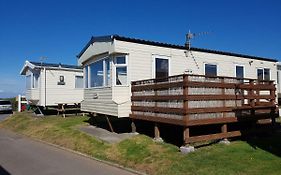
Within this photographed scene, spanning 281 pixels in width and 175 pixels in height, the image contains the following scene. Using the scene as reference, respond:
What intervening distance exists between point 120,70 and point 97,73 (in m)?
2.50

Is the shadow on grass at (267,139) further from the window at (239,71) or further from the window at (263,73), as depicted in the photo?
the window at (263,73)

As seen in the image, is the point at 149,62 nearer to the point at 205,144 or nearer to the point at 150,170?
the point at 205,144

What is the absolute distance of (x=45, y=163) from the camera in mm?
9609

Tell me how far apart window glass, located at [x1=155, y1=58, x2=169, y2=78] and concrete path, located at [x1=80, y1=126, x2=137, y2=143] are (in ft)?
10.9

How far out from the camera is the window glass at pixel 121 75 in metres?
13.5

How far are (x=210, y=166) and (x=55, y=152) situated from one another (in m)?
6.30

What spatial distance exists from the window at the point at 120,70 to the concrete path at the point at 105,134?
231 cm

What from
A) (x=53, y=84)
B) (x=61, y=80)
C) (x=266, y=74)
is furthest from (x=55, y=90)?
(x=266, y=74)

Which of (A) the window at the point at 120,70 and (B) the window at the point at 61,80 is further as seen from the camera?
(B) the window at the point at 61,80

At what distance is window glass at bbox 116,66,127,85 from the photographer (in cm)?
1346

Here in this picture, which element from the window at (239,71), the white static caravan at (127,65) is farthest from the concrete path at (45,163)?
the window at (239,71)

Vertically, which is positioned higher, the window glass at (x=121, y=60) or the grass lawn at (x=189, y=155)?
the window glass at (x=121, y=60)

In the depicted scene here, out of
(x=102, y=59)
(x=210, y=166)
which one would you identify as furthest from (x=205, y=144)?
(x=102, y=59)

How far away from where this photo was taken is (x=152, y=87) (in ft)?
37.0
